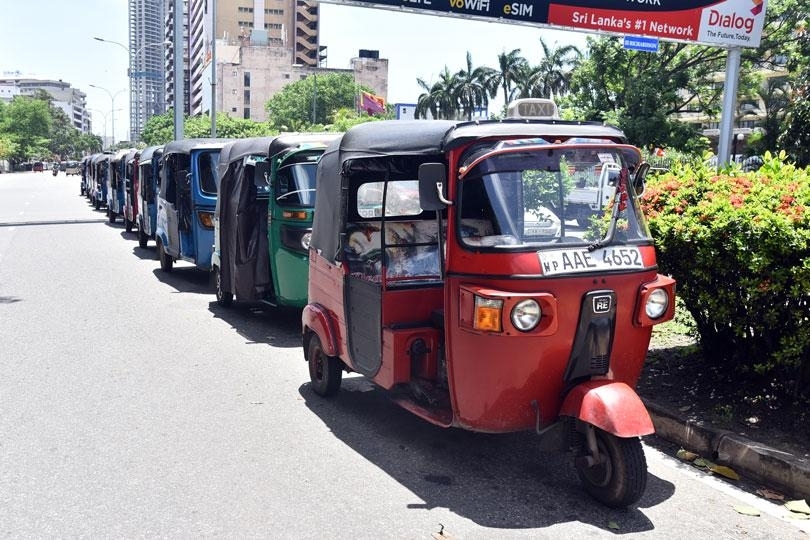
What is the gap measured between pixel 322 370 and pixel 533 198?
277 cm

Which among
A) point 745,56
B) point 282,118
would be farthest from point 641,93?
point 282,118

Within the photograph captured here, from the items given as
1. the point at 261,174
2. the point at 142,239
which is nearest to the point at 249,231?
the point at 261,174

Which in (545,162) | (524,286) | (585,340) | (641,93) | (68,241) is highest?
(641,93)

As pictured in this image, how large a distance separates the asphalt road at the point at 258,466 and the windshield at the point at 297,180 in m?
1.68

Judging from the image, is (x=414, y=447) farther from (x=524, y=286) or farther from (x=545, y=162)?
(x=545, y=162)

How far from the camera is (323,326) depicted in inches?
252

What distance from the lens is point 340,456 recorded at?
17.5ft

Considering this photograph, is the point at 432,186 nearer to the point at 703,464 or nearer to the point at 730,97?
the point at 703,464

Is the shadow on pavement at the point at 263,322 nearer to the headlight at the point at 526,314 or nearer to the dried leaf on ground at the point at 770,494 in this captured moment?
the headlight at the point at 526,314

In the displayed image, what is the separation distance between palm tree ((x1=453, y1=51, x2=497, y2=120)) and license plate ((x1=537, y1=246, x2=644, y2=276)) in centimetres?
7333

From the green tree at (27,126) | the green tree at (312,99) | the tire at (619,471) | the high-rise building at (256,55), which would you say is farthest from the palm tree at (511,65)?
the green tree at (27,126)

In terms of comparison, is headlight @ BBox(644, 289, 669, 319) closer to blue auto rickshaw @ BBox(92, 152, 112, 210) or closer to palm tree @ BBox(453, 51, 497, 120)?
blue auto rickshaw @ BBox(92, 152, 112, 210)

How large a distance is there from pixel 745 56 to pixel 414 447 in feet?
86.3

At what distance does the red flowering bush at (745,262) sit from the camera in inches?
198
